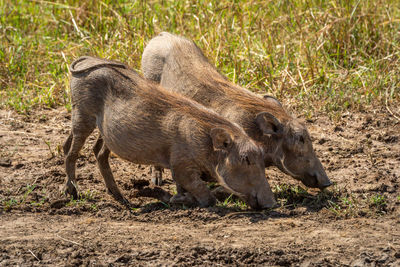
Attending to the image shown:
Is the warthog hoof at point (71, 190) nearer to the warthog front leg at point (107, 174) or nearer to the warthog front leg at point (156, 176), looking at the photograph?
the warthog front leg at point (107, 174)

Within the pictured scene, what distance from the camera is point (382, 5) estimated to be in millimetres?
8258

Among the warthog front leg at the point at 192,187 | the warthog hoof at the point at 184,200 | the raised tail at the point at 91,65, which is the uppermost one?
the raised tail at the point at 91,65

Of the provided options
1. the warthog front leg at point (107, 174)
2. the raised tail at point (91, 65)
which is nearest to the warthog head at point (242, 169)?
the warthog front leg at point (107, 174)

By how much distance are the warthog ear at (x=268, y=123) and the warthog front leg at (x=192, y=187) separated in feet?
2.24

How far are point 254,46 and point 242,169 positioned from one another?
3324 millimetres

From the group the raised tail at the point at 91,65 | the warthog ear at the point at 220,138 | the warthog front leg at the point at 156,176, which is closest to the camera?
the warthog ear at the point at 220,138

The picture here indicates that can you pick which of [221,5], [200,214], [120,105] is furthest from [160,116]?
[221,5]

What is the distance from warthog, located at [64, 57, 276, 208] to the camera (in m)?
4.97

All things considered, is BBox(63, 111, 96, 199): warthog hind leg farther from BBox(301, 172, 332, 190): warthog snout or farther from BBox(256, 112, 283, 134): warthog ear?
BBox(301, 172, 332, 190): warthog snout

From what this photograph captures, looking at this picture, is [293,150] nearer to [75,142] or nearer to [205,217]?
[205,217]

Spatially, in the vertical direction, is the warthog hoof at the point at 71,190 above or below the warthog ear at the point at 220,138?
below

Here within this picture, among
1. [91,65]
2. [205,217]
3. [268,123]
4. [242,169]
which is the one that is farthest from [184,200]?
[91,65]

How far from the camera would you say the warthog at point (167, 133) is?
196 inches

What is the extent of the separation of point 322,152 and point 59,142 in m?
2.48
